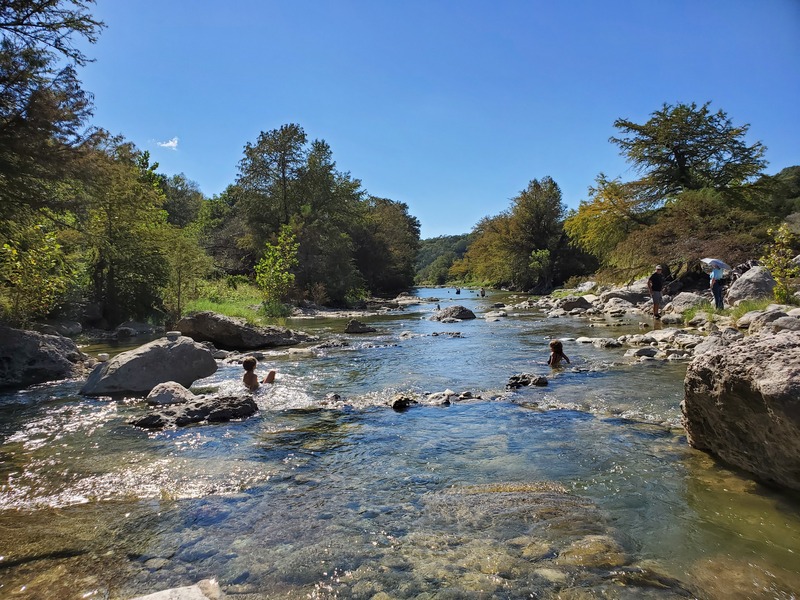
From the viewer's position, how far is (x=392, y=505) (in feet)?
15.9

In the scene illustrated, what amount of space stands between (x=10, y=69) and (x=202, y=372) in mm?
8741

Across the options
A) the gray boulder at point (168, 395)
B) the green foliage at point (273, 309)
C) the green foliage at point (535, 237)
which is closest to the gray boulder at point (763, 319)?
the gray boulder at point (168, 395)

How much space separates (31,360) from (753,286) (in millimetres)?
24192

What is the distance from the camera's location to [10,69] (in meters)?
11.8

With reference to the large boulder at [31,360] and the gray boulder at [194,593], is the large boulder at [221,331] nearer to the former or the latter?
the large boulder at [31,360]

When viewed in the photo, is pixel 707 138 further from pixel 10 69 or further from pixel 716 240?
pixel 10 69

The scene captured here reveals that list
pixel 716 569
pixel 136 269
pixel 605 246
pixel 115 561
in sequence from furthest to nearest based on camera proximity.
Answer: pixel 605 246 → pixel 136 269 → pixel 115 561 → pixel 716 569

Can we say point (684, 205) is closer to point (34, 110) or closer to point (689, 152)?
point (689, 152)

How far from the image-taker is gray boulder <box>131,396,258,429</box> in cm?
785

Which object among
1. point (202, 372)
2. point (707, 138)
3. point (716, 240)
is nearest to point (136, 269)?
point (202, 372)

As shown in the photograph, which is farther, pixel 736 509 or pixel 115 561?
pixel 736 509

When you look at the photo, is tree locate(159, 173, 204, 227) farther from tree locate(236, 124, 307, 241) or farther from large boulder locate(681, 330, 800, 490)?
large boulder locate(681, 330, 800, 490)

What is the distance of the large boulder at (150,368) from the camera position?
10000mm

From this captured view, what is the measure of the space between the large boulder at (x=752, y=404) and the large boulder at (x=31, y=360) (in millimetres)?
12843
